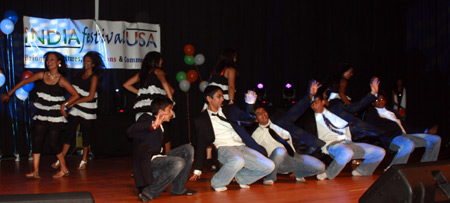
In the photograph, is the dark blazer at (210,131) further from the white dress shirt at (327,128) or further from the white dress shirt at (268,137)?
the white dress shirt at (327,128)

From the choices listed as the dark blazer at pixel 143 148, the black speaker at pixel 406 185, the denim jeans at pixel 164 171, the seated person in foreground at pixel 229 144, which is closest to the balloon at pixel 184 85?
the seated person in foreground at pixel 229 144

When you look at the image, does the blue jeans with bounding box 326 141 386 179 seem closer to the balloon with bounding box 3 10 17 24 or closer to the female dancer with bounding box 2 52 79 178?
the female dancer with bounding box 2 52 79 178

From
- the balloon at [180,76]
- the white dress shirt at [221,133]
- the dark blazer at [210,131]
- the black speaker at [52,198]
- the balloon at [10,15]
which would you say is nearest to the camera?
the black speaker at [52,198]

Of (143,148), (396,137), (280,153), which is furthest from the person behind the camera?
(396,137)

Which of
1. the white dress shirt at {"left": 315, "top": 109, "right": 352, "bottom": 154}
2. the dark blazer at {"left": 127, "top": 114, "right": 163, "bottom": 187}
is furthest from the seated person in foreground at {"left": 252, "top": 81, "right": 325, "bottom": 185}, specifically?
the dark blazer at {"left": 127, "top": 114, "right": 163, "bottom": 187}

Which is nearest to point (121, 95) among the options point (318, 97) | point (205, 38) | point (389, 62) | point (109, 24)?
point (109, 24)

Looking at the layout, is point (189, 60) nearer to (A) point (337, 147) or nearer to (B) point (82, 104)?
(B) point (82, 104)

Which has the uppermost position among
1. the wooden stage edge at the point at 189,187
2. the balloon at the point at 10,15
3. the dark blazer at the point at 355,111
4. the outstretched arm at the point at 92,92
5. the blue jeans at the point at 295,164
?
the balloon at the point at 10,15

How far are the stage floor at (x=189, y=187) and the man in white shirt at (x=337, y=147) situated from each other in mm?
123

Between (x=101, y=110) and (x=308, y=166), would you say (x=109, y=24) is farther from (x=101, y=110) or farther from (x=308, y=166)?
(x=308, y=166)

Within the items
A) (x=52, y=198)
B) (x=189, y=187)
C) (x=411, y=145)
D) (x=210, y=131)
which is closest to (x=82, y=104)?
(x=189, y=187)

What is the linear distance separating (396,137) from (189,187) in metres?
2.55

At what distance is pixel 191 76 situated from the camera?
8.48 meters

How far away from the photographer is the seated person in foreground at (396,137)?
19.5ft
